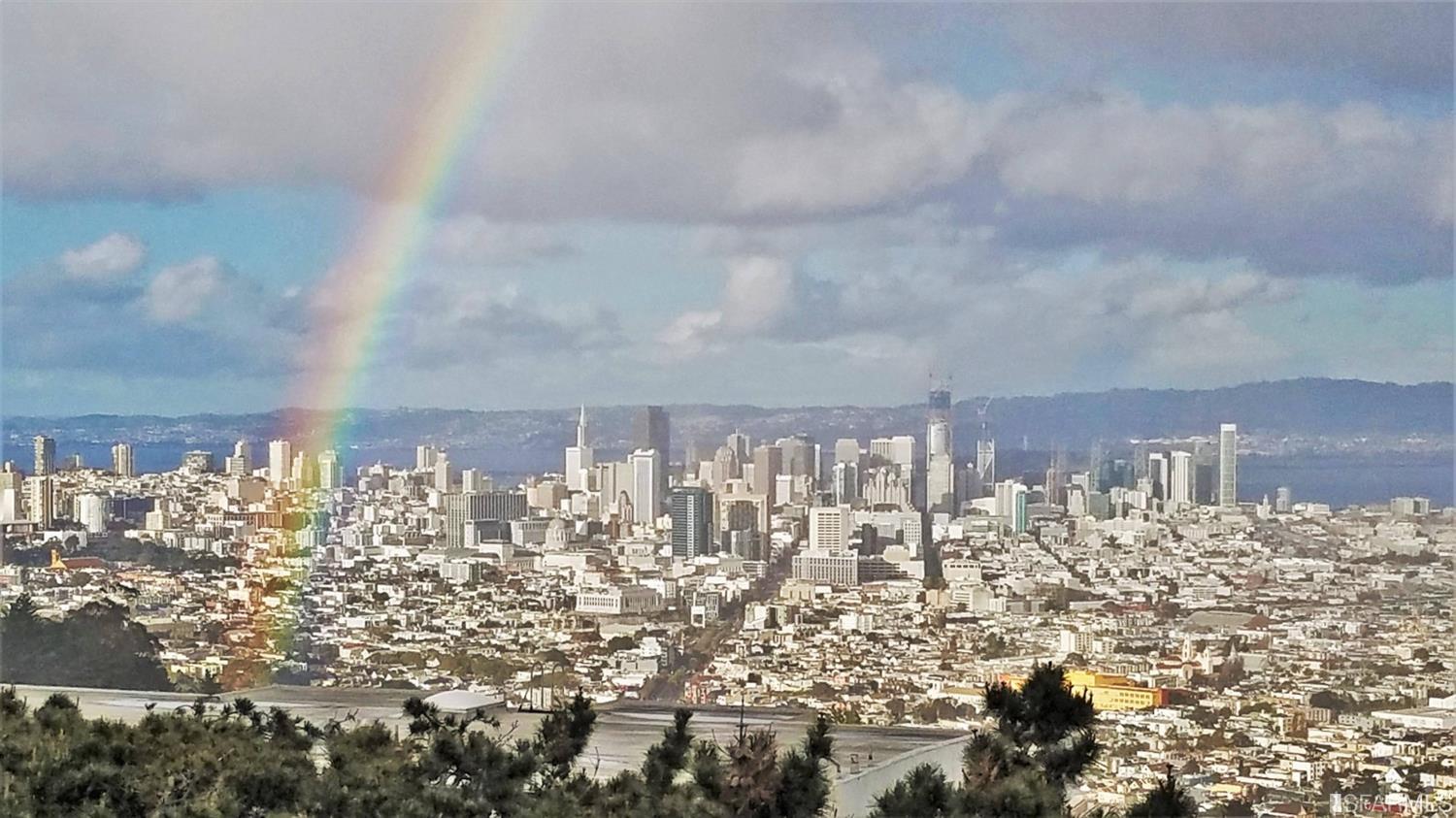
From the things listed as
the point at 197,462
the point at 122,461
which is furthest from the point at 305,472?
the point at 122,461

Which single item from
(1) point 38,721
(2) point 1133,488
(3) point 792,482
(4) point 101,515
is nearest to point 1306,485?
(2) point 1133,488

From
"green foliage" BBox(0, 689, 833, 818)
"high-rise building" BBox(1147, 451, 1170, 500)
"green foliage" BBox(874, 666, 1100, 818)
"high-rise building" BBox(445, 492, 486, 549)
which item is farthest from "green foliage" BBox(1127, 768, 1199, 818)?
"high-rise building" BBox(445, 492, 486, 549)

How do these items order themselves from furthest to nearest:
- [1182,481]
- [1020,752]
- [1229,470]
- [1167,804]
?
[1182,481] < [1229,470] < [1020,752] < [1167,804]

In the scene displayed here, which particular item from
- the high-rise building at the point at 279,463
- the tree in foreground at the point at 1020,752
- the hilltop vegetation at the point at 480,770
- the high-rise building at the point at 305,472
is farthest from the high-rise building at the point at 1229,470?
the high-rise building at the point at 279,463

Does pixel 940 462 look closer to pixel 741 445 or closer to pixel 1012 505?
pixel 1012 505

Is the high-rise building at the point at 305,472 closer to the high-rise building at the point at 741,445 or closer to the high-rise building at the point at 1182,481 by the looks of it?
the high-rise building at the point at 741,445

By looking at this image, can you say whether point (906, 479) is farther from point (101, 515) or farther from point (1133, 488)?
point (101, 515)

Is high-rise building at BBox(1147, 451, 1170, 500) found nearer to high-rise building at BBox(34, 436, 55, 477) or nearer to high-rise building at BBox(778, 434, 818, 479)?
high-rise building at BBox(778, 434, 818, 479)
